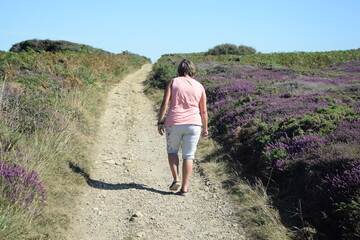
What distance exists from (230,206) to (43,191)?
286cm

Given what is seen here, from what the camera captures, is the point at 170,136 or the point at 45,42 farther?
the point at 45,42

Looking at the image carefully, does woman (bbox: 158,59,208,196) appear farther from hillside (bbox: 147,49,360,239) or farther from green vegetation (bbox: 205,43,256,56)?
green vegetation (bbox: 205,43,256,56)

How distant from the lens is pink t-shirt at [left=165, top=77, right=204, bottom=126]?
5.28 metres

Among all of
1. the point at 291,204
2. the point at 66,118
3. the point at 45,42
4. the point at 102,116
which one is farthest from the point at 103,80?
the point at 45,42

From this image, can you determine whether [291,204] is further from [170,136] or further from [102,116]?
[102,116]

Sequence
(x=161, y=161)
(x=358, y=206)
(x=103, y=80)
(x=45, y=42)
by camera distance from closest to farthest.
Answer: (x=358, y=206) < (x=161, y=161) < (x=103, y=80) < (x=45, y=42)

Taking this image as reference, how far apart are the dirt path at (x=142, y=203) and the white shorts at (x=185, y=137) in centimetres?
88

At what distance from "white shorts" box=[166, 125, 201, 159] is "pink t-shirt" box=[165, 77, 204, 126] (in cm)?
9

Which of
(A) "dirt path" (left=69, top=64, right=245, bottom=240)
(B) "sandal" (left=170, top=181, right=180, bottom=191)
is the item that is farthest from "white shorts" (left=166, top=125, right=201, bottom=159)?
(A) "dirt path" (left=69, top=64, right=245, bottom=240)

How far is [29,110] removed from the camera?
289 inches

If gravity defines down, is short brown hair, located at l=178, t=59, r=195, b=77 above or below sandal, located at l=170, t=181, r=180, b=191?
above

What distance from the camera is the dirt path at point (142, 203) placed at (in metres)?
4.57

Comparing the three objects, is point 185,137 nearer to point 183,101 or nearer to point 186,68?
point 183,101

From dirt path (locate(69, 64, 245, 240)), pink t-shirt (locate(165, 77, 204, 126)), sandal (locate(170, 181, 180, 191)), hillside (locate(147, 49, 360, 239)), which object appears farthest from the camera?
sandal (locate(170, 181, 180, 191))
